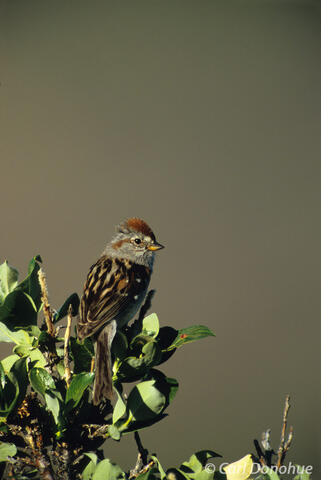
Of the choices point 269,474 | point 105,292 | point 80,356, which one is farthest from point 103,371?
point 105,292

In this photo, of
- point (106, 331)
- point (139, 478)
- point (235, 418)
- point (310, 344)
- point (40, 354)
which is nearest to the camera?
point (139, 478)

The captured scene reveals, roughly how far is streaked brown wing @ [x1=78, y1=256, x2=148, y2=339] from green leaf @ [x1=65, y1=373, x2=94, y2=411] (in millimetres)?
257

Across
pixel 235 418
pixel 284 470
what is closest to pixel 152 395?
pixel 284 470

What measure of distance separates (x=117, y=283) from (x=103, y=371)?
1.81 feet

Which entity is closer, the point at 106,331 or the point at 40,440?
the point at 40,440

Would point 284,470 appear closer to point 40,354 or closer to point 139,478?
point 139,478

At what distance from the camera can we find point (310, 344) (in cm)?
257

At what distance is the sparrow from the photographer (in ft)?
3.21

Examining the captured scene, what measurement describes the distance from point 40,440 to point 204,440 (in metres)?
1.55

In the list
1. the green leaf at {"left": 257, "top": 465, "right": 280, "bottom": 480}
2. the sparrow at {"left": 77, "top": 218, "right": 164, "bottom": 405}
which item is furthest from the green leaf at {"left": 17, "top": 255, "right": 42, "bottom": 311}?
the green leaf at {"left": 257, "top": 465, "right": 280, "bottom": 480}

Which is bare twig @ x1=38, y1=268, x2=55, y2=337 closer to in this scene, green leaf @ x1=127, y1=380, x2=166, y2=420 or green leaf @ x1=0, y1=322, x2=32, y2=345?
green leaf @ x1=0, y1=322, x2=32, y2=345

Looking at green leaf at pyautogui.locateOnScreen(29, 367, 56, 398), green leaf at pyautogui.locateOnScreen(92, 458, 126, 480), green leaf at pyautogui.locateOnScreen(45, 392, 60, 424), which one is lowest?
green leaf at pyautogui.locateOnScreen(92, 458, 126, 480)

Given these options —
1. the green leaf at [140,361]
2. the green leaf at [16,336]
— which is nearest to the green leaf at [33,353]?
the green leaf at [16,336]

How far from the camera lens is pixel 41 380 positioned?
0.67 m
